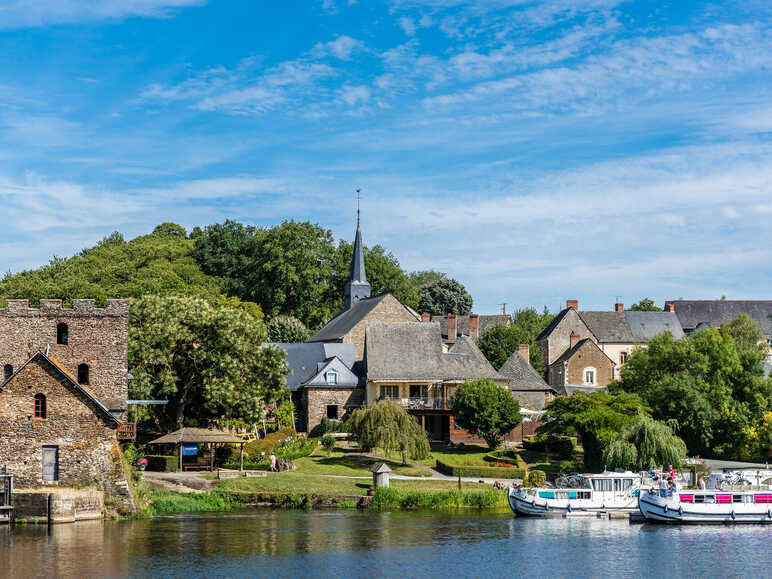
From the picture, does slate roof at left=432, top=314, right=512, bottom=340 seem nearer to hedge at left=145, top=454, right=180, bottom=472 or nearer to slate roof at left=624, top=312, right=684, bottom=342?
slate roof at left=624, top=312, right=684, bottom=342

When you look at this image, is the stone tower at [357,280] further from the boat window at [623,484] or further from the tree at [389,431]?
the boat window at [623,484]

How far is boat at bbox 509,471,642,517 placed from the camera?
50062 millimetres

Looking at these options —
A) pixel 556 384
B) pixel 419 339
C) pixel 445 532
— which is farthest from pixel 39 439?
pixel 556 384

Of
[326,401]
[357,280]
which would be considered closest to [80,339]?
[326,401]

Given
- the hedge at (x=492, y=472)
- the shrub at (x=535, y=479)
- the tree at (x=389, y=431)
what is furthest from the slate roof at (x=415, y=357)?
the shrub at (x=535, y=479)

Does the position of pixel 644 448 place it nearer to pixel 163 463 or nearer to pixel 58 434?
pixel 163 463

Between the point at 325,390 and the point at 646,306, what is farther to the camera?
the point at 646,306

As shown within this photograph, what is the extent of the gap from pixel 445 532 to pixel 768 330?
85.3m

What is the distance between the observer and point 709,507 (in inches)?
1909

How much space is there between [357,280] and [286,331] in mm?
8503

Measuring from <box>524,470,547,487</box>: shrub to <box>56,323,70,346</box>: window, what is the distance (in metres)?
25.9

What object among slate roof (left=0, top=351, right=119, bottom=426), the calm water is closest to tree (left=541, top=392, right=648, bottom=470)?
the calm water

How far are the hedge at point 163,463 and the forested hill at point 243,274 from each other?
3213 cm

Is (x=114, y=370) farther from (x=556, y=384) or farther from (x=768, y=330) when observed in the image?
(x=768, y=330)
